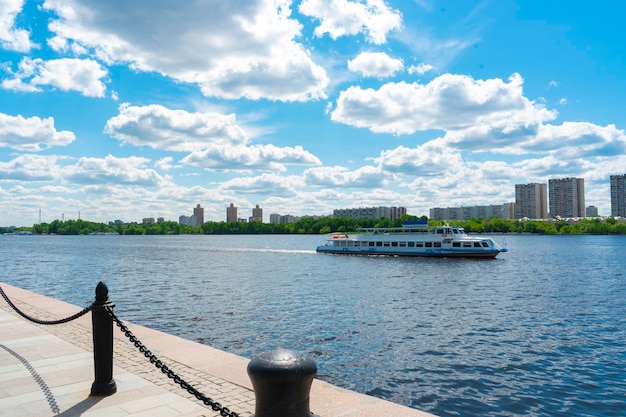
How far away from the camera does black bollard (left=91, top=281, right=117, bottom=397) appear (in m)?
6.87

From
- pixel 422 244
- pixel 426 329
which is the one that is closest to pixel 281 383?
pixel 426 329

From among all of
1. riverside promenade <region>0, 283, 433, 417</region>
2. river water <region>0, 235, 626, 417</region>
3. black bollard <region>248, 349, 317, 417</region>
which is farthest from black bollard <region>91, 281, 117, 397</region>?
river water <region>0, 235, 626, 417</region>

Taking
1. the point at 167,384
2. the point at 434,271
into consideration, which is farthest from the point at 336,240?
the point at 167,384

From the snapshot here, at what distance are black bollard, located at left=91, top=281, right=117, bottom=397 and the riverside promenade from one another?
0.16 metres

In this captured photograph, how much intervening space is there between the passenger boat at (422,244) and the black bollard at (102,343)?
2482 inches

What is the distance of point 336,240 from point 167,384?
72714 mm

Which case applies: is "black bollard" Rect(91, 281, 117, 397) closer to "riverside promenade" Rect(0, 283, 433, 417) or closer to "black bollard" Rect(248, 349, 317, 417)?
"riverside promenade" Rect(0, 283, 433, 417)

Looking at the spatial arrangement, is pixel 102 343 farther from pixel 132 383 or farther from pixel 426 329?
pixel 426 329

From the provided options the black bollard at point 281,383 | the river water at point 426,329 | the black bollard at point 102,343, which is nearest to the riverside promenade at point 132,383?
the black bollard at point 102,343

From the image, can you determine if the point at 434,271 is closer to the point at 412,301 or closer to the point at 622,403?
the point at 412,301

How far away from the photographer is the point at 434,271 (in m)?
49.8

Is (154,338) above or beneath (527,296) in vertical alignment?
above

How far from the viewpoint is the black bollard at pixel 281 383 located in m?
4.28

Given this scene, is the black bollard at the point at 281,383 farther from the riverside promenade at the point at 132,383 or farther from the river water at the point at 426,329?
the river water at the point at 426,329
